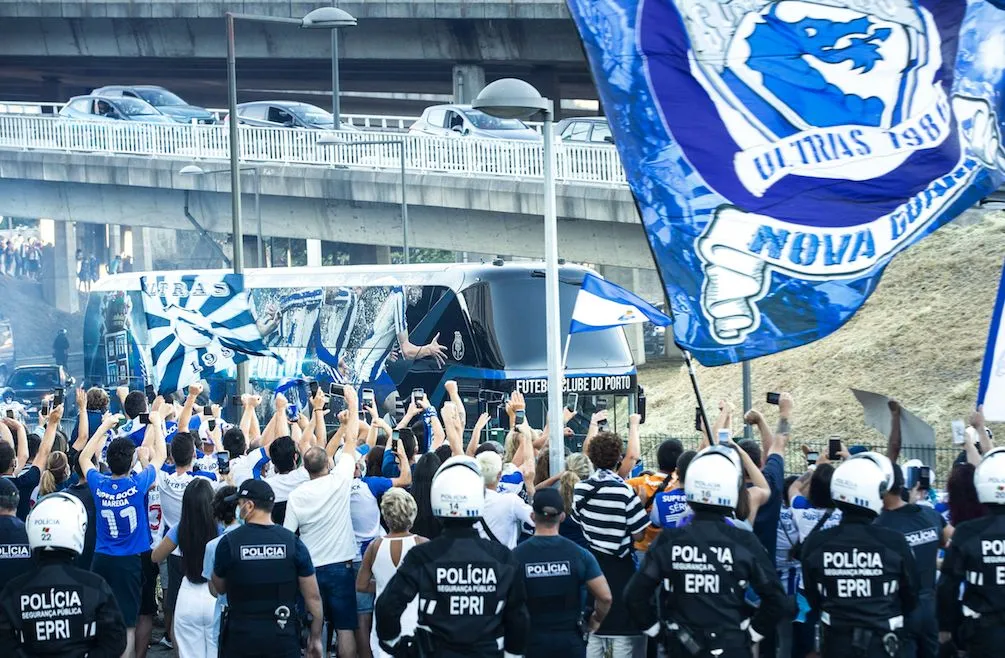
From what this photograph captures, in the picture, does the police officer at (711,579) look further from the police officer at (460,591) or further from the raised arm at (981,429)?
the raised arm at (981,429)

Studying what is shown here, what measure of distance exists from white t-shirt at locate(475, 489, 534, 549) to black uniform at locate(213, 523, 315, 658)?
1458 mm

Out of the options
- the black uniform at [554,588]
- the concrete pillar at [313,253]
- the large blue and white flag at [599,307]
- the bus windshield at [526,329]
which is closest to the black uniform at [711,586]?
the black uniform at [554,588]

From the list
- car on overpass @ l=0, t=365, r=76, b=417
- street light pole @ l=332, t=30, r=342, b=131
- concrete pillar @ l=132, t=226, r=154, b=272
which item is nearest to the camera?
car on overpass @ l=0, t=365, r=76, b=417

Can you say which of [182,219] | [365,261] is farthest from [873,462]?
[365,261]

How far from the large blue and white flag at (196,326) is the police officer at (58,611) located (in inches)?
652

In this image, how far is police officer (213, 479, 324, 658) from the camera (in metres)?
8.63

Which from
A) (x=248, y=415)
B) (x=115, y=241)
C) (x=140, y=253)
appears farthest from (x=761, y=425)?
(x=115, y=241)

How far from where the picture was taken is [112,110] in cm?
4747

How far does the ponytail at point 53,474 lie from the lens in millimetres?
10719

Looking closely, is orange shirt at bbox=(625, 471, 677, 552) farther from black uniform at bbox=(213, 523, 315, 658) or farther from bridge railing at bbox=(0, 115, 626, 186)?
bridge railing at bbox=(0, 115, 626, 186)

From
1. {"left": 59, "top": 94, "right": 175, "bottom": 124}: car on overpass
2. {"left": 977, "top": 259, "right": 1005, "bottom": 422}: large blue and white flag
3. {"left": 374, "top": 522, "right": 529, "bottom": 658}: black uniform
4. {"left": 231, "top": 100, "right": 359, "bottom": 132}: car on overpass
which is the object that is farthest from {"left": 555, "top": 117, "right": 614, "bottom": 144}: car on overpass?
{"left": 374, "top": 522, "right": 529, "bottom": 658}: black uniform

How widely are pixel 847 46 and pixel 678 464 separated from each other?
3417 mm

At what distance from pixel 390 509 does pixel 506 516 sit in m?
0.97

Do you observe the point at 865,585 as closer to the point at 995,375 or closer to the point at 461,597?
the point at 461,597
